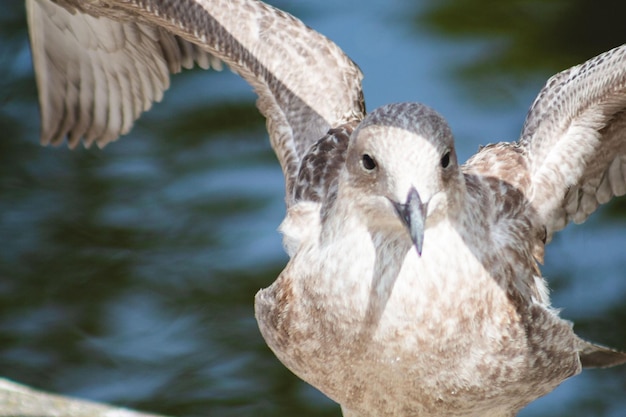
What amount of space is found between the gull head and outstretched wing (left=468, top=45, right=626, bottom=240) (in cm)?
77

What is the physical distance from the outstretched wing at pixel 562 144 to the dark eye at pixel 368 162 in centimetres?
89

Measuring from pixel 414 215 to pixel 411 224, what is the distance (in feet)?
0.09

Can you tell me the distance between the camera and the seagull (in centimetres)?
371

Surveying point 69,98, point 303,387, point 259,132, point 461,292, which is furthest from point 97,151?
point 461,292

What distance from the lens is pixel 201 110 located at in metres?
7.51

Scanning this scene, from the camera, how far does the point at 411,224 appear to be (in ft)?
11.2

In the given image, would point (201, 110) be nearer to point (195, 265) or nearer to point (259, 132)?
point (259, 132)

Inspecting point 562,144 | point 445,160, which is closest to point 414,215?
point 445,160

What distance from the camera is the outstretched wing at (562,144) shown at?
438 cm

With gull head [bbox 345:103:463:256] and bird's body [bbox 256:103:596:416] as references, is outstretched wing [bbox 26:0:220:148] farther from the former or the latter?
gull head [bbox 345:103:463:256]

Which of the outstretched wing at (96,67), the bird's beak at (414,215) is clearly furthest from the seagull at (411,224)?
the outstretched wing at (96,67)

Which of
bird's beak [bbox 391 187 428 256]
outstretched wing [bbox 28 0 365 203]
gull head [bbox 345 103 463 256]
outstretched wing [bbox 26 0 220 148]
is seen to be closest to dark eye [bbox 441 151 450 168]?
gull head [bbox 345 103 463 256]

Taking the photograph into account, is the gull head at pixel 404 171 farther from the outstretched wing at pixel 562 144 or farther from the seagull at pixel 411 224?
the outstretched wing at pixel 562 144

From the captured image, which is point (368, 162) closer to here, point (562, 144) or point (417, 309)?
point (417, 309)
